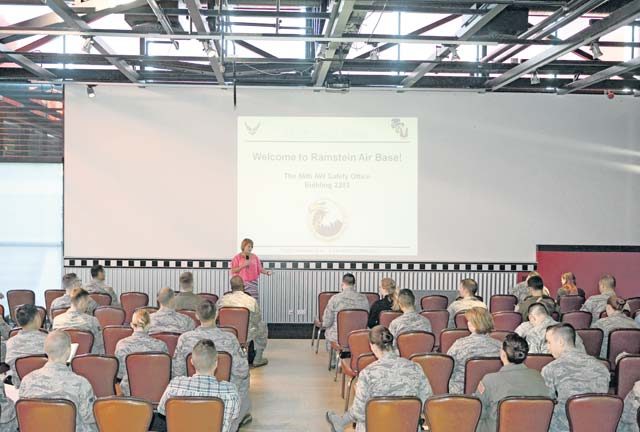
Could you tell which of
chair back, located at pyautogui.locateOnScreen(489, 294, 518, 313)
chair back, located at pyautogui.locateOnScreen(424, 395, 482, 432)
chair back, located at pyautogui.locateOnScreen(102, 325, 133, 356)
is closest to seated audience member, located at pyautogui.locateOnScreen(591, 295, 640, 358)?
chair back, located at pyautogui.locateOnScreen(489, 294, 518, 313)

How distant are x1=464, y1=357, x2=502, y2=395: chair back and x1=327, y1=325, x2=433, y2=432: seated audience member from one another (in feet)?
2.95

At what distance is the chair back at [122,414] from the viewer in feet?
16.6

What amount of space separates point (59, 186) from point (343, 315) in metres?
7.08

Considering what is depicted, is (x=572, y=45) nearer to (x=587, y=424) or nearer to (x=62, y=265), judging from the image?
(x=587, y=424)

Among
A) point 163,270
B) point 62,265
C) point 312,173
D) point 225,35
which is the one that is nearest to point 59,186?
point 62,265

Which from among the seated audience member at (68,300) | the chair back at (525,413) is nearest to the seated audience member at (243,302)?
the seated audience member at (68,300)

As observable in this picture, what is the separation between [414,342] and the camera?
7.99 metres

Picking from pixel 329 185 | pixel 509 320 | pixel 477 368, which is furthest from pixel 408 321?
pixel 329 185

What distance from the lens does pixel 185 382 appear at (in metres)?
5.57

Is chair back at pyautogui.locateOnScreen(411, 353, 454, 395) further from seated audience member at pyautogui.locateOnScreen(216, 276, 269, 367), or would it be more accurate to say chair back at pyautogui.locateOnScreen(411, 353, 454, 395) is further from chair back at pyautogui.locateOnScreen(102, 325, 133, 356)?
seated audience member at pyautogui.locateOnScreen(216, 276, 269, 367)

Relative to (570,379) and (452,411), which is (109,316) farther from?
(570,379)

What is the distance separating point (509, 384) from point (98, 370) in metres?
3.52

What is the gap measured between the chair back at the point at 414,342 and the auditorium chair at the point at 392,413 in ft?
8.43

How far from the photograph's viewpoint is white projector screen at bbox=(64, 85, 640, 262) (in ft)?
45.7
